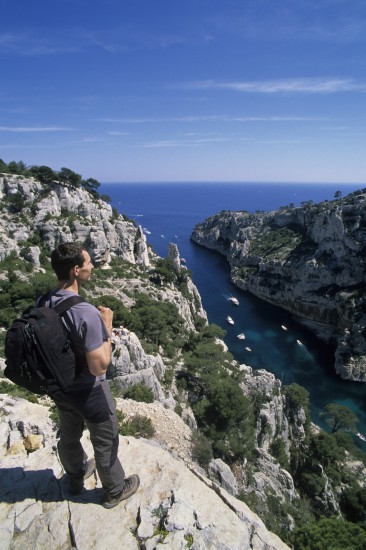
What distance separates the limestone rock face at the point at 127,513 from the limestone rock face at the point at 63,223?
114ft

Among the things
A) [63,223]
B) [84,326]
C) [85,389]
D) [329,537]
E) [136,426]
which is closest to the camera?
[84,326]

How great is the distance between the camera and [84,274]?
404 cm

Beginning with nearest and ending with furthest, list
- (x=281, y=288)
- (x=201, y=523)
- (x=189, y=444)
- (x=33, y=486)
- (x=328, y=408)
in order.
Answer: (x=201, y=523) → (x=33, y=486) → (x=189, y=444) → (x=328, y=408) → (x=281, y=288)

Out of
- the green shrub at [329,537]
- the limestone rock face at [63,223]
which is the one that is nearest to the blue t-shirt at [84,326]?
the green shrub at [329,537]

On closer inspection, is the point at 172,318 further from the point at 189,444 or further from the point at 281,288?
the point at 281,288

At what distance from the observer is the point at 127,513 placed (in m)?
4.74

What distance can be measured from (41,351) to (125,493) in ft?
9.56

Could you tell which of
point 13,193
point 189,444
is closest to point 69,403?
point 189,444

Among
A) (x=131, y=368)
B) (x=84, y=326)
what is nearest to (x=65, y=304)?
(x=84, y=326)

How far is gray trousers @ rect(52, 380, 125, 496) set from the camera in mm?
4051

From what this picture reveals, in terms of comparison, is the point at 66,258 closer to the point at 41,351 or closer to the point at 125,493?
the point at 41,351

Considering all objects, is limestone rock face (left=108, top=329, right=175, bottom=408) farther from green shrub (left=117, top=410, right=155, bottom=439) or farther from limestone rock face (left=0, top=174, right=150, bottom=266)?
limestone rock face (left=0, top=174, right=150, bottom=266)

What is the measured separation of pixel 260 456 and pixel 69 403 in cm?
1907

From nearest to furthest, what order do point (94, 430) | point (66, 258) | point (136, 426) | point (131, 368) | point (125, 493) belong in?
point (66, 258), point (94, 430), point (125, 493), point (136, 426), point (131, 368)
